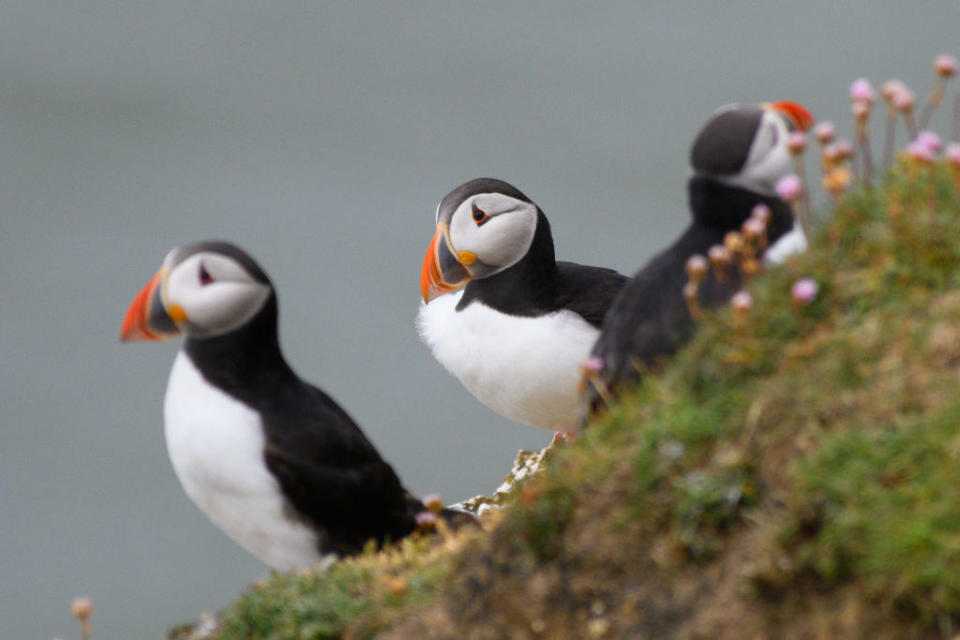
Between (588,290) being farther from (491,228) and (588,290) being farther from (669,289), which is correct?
(669,289)

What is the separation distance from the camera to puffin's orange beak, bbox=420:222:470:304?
7.07m

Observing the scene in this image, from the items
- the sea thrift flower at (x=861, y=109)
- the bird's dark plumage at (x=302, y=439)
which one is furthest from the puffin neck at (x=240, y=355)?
the sea thrift flower at (x=861, y=109)

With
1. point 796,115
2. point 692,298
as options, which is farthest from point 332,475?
point 796,115

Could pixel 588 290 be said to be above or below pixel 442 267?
below

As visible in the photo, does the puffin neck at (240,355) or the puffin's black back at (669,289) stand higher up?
the puffin neck at (240,355)

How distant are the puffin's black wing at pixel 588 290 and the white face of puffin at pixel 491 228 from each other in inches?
11.2

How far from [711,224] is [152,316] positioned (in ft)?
6.38

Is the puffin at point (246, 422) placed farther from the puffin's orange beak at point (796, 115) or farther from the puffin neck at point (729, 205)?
the puffin's orange beak at point (796, 115)

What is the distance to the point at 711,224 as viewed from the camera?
4.92 meters

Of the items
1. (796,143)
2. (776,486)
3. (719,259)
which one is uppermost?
Answer: (796,143)

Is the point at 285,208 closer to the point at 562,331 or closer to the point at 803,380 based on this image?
the point at 562,331

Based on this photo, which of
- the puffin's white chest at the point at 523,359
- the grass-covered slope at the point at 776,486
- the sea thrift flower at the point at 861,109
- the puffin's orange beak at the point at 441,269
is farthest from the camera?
→ the puffin's orange beak at the point at 441,269

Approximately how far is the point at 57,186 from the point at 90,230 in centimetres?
161

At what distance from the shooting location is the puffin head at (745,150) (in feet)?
15.8
